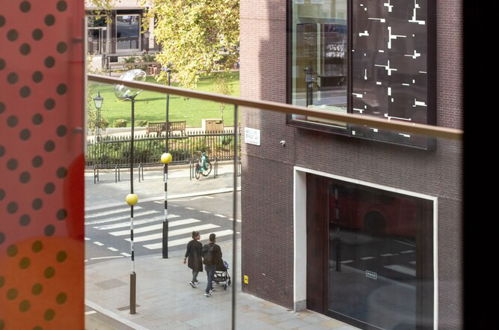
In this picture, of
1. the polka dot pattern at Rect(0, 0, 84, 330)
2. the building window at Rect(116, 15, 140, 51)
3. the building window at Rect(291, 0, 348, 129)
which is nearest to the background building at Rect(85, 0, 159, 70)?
the building window at Rect(116, 15, 140, 51)

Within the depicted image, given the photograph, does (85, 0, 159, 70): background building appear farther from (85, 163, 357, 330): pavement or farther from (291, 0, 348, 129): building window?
(85, 163, 357, 330): pavement

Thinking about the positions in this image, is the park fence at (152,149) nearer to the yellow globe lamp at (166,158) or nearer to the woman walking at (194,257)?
the yellow globe lamp at (166,158)

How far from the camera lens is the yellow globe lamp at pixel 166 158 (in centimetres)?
213

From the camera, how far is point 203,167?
6.97 ft

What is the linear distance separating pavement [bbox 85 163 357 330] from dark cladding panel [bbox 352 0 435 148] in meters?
8.22

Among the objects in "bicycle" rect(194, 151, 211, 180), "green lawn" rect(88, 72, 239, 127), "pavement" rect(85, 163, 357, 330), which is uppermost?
"green lawn" rect(88, 72, 239, 127)

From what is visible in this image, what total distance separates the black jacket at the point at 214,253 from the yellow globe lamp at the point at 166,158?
9.3 inches

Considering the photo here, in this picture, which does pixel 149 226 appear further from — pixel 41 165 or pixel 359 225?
pixel 41 165

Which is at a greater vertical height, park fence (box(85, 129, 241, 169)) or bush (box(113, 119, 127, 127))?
bush (box(113, 119, 127, 127))

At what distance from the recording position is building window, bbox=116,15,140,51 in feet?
99.2

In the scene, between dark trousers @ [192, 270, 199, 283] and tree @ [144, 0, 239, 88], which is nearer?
dark trousers @ [192, 270, 199, 283]

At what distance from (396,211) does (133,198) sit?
1.95ft
